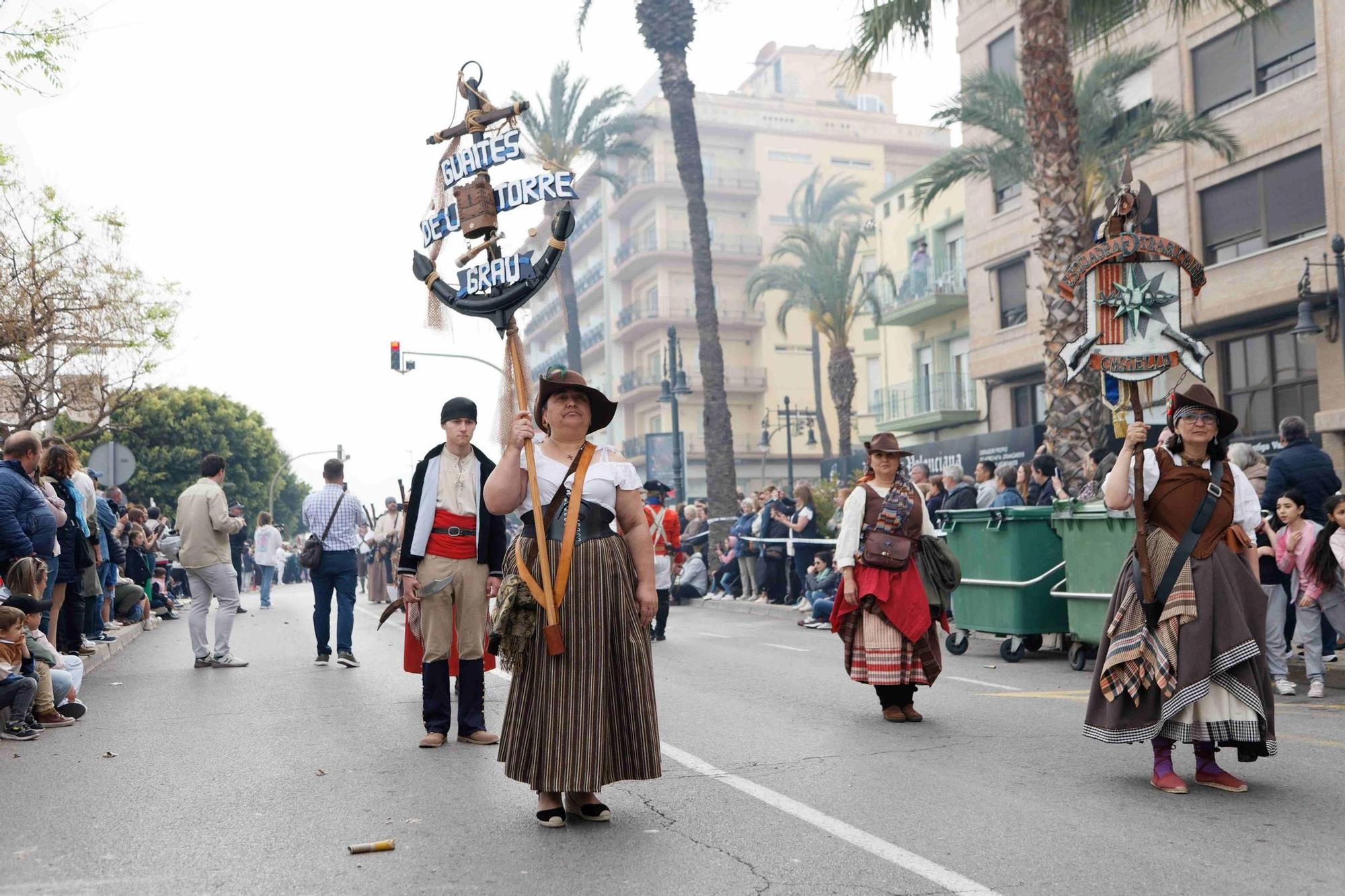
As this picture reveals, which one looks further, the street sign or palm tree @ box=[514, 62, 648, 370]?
palm tree @ box=[514, 62, 648, 370]

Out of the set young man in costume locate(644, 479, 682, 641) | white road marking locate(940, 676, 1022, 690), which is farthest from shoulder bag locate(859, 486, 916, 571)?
young man in costume locate(644, 479, 682, 641)

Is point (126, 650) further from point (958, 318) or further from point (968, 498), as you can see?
point (958, 318)

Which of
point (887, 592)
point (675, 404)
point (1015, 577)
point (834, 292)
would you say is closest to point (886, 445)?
point (887, 592)

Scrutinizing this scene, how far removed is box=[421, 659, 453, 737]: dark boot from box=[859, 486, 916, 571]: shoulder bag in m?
2.73

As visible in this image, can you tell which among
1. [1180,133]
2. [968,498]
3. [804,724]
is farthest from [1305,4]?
[804,724]

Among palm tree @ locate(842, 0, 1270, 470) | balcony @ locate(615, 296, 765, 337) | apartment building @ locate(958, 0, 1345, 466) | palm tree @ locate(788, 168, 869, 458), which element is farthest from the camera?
balcony @ locate(615, 296, 765, 337)

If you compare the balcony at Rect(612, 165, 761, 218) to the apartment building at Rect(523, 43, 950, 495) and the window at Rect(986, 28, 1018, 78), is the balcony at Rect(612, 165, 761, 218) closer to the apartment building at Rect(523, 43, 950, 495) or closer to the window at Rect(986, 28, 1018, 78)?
the apartment building at Rect(523, 43, 950, 495)

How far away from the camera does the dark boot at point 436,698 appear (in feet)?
25.5

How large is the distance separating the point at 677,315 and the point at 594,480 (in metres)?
57.8

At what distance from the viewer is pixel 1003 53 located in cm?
3216

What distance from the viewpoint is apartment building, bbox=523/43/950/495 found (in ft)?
208

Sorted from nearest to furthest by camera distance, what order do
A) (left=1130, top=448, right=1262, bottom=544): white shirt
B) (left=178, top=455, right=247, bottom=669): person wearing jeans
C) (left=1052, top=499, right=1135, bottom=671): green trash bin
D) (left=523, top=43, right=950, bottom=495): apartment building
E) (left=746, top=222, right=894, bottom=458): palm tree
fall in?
(left=1130, top=448, right=1262, bottom=544): white shirt → (left=1052, top=499, right=1135, bottom=671): green trash bin → (left=178, top=455, right=247, bottom=669): person wearing jeans → (left=746, top=222, right=894, bottom=458): palm tree → (left=523, top=43, right=950, bottom=495): apartment building

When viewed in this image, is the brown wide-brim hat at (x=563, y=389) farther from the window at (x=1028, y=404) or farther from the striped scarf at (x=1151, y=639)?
the window at (x=1028, y=404)

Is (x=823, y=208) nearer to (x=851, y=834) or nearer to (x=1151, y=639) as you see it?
(x=1151, y=639)
